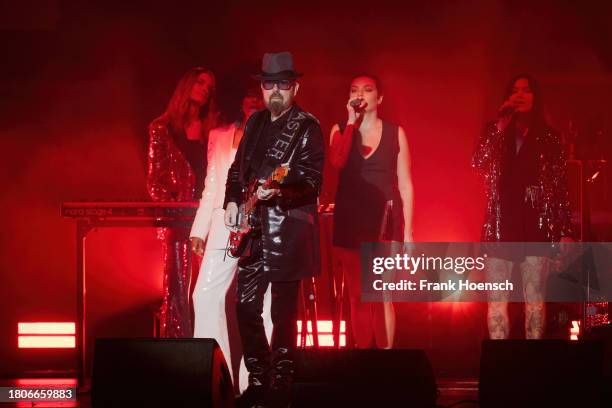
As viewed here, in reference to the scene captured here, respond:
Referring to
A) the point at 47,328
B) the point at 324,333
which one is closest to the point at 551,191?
the point at 324,333

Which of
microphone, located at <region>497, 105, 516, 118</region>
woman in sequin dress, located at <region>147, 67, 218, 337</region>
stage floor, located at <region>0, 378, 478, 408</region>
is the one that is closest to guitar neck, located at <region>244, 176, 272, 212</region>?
woman in sequin dress, located at <region>147, 67, 218, 337</region>

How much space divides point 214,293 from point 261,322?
914 mm

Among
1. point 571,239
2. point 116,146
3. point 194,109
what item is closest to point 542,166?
point 571,239

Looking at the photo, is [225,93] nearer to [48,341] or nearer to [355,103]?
[355,103]

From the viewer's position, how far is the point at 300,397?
4.27 meters

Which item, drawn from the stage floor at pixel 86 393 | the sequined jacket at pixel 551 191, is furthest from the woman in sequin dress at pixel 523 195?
the stage floor at pixel 86 393

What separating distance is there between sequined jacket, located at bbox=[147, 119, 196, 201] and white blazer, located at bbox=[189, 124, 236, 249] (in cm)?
18

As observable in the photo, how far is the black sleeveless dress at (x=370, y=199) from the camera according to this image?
22.2 feet

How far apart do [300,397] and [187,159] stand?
3.02 meters

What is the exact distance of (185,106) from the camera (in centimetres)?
699

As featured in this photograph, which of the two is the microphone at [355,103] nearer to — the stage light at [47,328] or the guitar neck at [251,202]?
the guitar neck at [251,202]

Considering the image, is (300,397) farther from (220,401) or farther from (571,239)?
(571,239)

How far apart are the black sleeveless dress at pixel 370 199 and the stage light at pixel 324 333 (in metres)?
0.62

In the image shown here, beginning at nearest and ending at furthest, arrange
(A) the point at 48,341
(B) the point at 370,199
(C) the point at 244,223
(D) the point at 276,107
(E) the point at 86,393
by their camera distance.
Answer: (C) the point at 244,223, (D) the point at 276,107, (E) the point at 86,393, (B) the point at 370,199, (A) the point at 48,341
